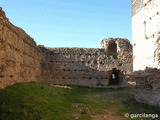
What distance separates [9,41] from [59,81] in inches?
376

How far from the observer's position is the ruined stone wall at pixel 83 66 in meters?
16.8

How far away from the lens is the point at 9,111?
16.1ft

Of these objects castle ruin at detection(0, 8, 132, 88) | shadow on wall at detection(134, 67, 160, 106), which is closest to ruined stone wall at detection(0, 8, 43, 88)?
shadow on wall at detection(134, 67, 160, 106)

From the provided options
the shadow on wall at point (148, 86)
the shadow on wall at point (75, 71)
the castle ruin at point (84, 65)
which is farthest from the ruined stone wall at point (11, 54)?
the shadow on wall at point (75, 71)

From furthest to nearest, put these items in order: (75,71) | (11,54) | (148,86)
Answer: (75,71)
(11,54)
(148,86)

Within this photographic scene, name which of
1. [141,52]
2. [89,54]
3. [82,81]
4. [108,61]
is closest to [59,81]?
[82,81]

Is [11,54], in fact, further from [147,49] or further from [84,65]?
[84,65]

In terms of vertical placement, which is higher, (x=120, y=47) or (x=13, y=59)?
(x=120, y=47)

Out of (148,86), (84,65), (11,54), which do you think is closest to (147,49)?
(148,86)

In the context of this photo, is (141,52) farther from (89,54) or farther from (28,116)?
(89,54)

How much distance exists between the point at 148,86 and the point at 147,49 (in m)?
1.42

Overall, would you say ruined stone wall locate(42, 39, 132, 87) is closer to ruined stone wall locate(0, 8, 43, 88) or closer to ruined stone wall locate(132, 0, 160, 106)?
ruined stone wall locate(0, 8, 43, 88)

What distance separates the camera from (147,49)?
7363mm

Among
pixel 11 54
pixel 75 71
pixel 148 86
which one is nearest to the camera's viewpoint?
pixel 148 86
